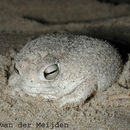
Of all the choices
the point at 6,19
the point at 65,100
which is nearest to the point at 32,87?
the point at 65,100

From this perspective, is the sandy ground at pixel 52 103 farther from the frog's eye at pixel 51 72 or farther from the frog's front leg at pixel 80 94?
the frog's eye at pixel 51 72

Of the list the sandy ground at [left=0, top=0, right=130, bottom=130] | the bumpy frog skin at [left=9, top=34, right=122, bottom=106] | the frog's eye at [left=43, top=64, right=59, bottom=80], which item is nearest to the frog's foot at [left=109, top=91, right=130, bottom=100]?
the sandy ground at [left=0, top=0, right=130, bottom=130]

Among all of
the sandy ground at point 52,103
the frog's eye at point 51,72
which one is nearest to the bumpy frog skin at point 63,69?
the frog's eye at point 51,72

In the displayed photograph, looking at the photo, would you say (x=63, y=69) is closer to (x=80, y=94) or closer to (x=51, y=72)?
(x=51, y=72)

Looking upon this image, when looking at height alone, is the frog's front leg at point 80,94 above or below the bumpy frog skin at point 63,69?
→ below

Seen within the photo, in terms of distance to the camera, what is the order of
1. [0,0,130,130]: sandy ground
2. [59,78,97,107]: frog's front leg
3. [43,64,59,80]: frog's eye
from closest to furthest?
[0,0,130,130]: sandy ground < [43,64,59,80]: frog's eye < [59,78,97,107]: frog's front leg

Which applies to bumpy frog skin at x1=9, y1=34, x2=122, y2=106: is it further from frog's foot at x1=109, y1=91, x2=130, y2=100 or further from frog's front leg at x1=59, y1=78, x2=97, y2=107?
frog's foot at x1=109, y1=91, x2=130, y2=100

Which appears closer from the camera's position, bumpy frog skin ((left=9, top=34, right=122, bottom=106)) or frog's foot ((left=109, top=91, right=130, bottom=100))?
bumpy frog skin ((left=9, top=34, right=122, bottom=106))
